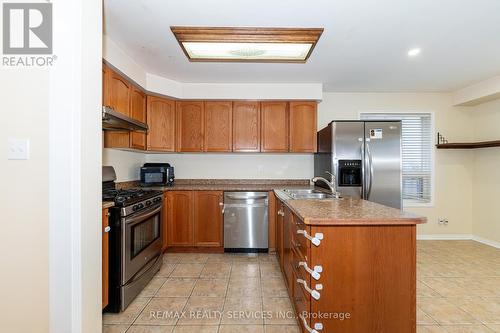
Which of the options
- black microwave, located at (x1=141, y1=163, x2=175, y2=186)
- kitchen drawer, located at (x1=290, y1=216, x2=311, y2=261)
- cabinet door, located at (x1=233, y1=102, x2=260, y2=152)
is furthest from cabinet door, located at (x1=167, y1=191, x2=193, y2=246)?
kitchen drawer, located at (x1=290, y1=216, x2=311, y2=261)

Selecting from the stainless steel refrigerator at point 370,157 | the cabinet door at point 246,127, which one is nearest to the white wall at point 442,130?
the stainless steel refrigerator at point 370,157

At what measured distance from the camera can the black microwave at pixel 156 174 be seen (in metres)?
3.54

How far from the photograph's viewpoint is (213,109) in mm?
3617

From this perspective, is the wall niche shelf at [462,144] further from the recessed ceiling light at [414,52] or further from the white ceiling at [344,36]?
the recessed ceiling light at [414,52]

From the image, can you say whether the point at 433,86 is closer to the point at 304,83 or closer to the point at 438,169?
the point at 438,169

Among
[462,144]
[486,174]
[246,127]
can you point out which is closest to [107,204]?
[246,127]

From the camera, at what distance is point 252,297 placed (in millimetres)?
2262

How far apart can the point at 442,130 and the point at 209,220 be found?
4070 millimetres

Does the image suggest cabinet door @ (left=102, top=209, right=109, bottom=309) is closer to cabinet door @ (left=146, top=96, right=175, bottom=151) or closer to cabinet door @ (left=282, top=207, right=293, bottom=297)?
cabinet door @ (left=282, top=207, right=293, bottom=297)

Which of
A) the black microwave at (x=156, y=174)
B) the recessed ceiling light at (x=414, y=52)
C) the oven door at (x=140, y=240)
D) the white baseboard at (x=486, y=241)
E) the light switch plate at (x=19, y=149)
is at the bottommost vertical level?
the white baseboard at (x=486, y=241)

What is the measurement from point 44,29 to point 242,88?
2.52 metres

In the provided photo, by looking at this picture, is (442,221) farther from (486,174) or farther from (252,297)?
(252,297)

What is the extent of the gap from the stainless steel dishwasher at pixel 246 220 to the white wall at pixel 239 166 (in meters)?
0.72

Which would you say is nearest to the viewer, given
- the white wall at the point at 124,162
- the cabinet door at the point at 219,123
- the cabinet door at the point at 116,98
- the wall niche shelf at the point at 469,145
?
the cabinet door at the point at 116,98
